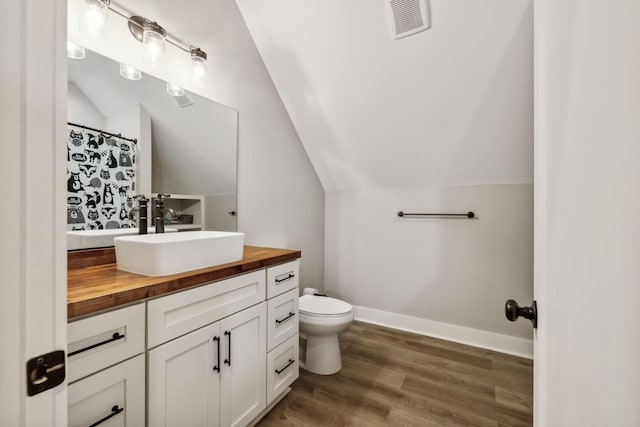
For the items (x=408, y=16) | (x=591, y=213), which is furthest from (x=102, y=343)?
(x=408, y=16)

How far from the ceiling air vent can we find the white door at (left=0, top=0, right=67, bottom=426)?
172 cm

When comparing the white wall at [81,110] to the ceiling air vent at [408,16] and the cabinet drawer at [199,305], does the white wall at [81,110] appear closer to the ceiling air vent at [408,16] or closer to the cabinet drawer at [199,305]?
the cabinet drawer at [199,305]

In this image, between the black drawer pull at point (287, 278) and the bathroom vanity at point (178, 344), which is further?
the black drawer pull at point (287, 278)

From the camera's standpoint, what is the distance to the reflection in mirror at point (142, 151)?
1180mm

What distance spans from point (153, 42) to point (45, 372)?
1.50 m

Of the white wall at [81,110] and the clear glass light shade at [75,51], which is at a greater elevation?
the clear glass light shade at [75,51]

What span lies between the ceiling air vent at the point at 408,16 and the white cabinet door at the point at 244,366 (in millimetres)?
1851

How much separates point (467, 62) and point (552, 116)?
1491mm

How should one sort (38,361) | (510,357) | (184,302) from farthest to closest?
1. (510,357)
2. (184,302)
3. (38,361)

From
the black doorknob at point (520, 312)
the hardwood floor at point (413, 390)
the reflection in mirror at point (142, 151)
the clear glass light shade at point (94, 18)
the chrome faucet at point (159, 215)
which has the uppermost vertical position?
the clear glass light shade at point (94, 18)

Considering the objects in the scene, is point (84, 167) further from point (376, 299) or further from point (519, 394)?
point (519, 394)

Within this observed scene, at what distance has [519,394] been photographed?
168 cm

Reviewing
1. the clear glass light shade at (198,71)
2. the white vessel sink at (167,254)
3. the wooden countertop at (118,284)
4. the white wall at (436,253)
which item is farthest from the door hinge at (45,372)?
the white wall at (436,253)

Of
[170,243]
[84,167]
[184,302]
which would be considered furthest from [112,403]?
[84,167]
